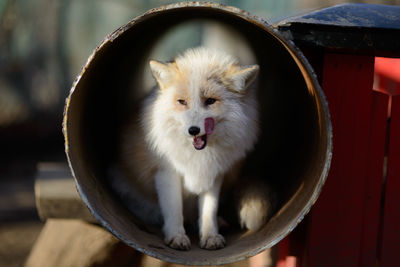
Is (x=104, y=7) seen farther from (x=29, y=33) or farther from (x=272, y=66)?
(x=272, y=66)

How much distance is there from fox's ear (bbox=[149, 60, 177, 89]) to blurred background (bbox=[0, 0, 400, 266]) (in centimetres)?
301

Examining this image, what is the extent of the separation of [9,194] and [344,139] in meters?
3.38

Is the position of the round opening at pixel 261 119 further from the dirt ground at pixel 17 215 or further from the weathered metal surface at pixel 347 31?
the dirt ground at pixel 17 215

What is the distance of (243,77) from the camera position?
2.27 metres

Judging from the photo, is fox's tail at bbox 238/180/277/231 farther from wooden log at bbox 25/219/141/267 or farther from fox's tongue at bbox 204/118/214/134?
wooden log at bbox 25/219/141/267

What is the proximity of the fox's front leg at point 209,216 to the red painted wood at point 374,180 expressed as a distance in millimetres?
750

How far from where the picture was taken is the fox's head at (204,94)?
7.07ft

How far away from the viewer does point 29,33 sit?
566 cm

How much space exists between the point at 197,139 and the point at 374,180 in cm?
94

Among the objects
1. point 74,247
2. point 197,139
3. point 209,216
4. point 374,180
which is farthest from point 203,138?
point 74,247

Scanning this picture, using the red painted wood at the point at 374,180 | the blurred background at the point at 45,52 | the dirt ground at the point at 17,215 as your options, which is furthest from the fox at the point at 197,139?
the blurred background at the point at 45,52

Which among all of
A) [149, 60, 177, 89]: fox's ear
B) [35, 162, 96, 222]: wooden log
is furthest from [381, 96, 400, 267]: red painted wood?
[35, 162, 96, 222]: wooden log

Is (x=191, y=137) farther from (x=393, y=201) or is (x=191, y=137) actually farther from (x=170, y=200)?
(x=393, y=201)

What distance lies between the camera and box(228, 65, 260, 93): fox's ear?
88.5 inches
